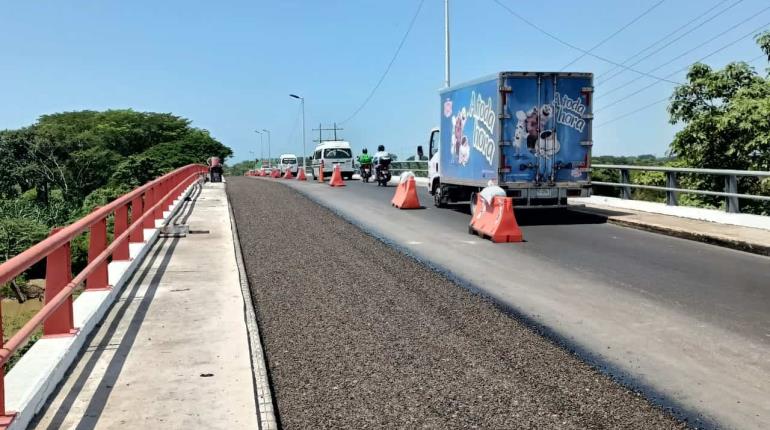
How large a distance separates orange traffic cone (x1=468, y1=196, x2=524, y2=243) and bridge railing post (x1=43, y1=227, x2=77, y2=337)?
823 cm

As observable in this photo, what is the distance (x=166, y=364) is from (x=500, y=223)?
8.18m

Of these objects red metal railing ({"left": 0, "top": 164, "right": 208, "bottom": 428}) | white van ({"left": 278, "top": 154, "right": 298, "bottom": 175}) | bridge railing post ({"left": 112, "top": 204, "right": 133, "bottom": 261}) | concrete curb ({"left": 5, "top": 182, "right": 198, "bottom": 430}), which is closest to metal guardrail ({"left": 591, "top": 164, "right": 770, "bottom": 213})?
bridge railing post ({"left": 112, "top": 204, "right": 133, "bottom": 261})

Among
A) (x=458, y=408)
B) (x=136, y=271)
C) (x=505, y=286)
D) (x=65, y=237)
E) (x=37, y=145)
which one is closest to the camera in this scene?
(x=458, y=408)

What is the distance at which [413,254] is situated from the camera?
427 inches

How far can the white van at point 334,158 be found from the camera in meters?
43.9

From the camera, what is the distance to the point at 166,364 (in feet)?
17.1

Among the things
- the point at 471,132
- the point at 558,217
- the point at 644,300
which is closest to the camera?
the point at 644,300

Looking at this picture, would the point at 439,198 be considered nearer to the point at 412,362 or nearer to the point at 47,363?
the point at 412,362

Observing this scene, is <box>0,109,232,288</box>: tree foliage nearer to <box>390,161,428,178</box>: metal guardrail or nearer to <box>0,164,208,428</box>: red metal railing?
<box>390,161,428,178</box>: metal guardrail

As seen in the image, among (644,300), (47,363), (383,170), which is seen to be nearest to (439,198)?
(644,300)

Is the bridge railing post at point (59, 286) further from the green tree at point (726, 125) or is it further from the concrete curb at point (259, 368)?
the green tree at point (726, 125)

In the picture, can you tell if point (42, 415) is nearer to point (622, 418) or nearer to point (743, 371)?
point (622, 418)

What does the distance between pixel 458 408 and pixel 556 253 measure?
7.00 metres

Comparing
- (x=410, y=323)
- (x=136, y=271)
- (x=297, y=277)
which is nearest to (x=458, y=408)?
(x=410, y=323)
